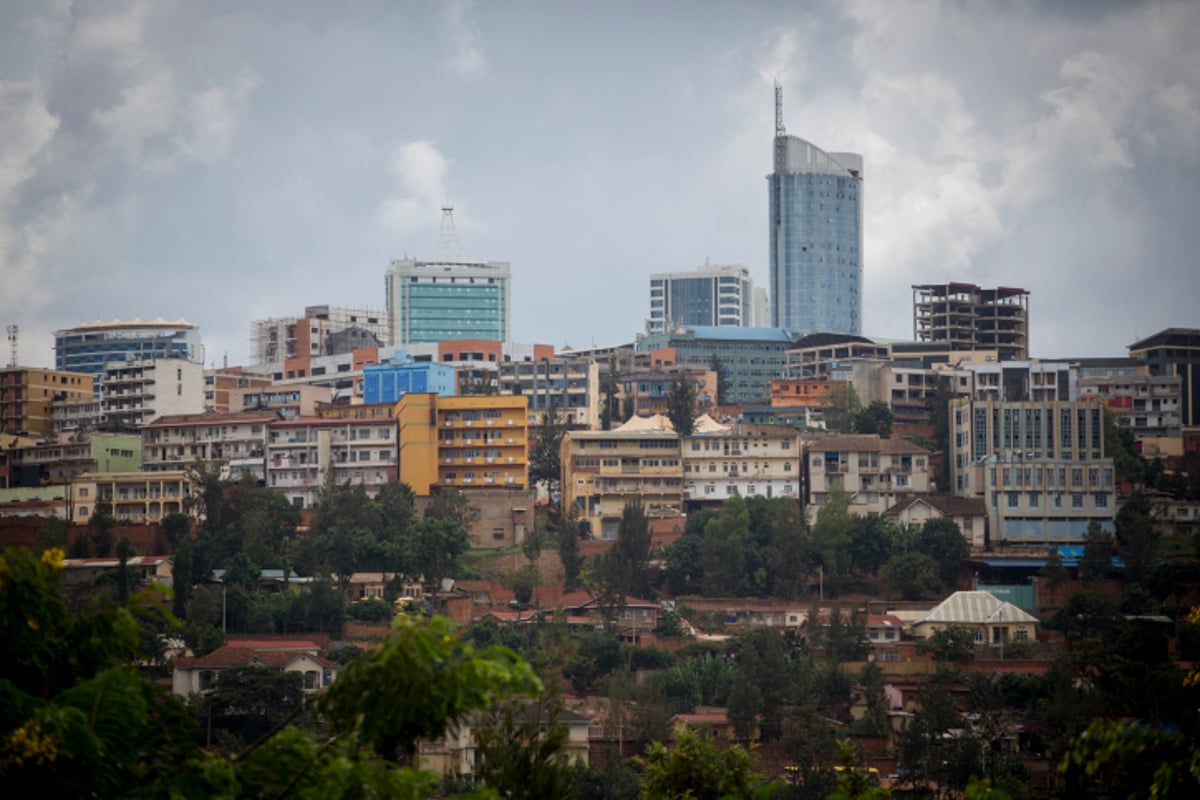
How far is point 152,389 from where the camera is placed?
2719 inches

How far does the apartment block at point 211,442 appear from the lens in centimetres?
5606

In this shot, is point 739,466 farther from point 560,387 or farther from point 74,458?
point 74,458

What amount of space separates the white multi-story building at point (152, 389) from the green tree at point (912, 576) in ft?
109

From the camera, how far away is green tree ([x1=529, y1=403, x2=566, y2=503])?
2238 inches

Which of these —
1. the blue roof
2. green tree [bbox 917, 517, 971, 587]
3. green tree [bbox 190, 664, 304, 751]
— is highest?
the blue roof

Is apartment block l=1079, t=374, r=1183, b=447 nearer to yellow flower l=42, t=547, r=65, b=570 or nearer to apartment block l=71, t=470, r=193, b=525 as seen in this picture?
apartment block l=71, t=470, r=193, b=525

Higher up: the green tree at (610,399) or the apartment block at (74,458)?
the green tree at (610,399)

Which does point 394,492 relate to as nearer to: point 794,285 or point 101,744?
point 101,744

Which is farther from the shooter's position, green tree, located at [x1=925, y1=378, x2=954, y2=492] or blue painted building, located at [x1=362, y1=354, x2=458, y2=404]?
blue painted building, located at [x1=362, y1=354, x2=458, y2=404]

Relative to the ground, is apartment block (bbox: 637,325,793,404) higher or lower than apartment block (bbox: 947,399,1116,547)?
higher

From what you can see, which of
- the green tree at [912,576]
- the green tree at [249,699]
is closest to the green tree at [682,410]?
the green tree at [912,576]

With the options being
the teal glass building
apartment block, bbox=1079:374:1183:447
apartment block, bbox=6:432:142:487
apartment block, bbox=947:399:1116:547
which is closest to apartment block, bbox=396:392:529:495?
apartment block, bbox=6:432:142:487

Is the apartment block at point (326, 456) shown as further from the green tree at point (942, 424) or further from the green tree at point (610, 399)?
the green tree at point (942, 424)

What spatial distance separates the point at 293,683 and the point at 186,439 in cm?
2295
